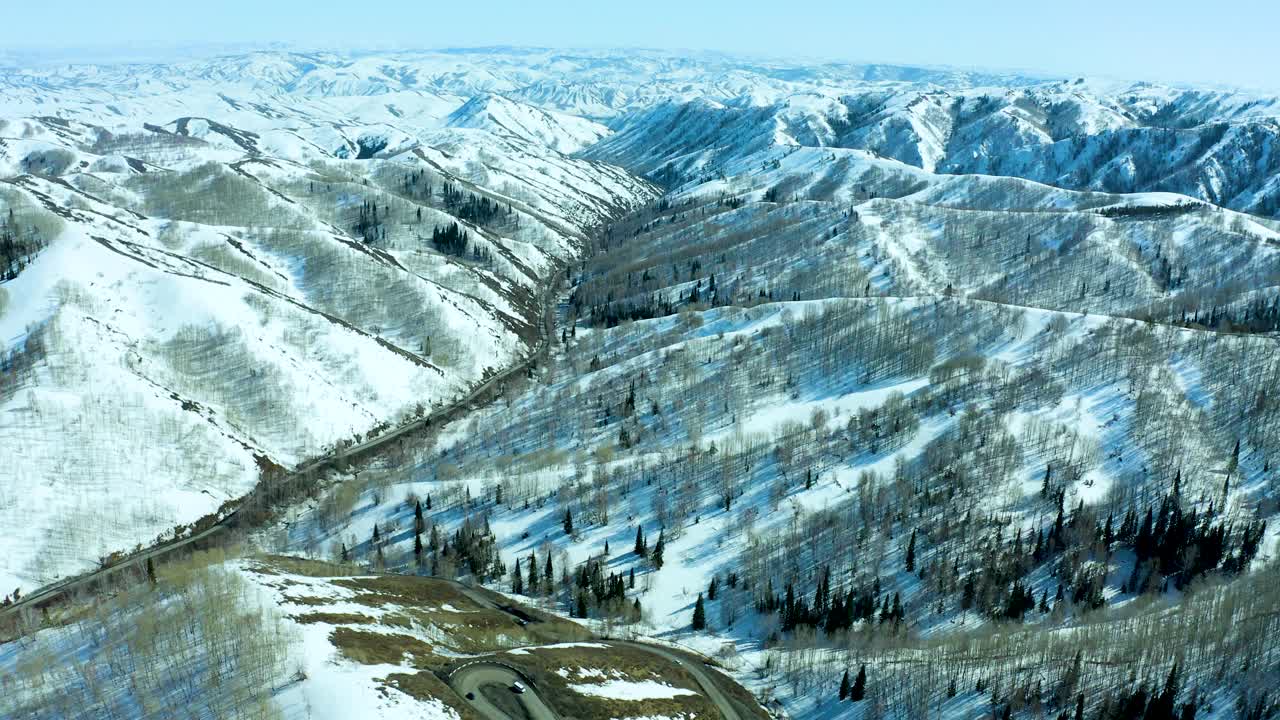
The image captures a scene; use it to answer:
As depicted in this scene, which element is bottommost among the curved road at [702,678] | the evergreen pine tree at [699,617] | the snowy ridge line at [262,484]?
the curved road at [702,678]

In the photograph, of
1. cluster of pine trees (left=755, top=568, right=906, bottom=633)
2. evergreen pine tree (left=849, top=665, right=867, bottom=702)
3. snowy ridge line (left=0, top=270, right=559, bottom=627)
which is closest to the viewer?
evergreen pine tree (left=849, top=665, right=867, bottom=702)

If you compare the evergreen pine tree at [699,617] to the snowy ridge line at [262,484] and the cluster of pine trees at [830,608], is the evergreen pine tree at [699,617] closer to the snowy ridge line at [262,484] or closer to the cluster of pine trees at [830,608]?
the cluster of pine trees at [830,608]

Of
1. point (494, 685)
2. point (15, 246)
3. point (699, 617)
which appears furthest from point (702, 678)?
point (15, 246)

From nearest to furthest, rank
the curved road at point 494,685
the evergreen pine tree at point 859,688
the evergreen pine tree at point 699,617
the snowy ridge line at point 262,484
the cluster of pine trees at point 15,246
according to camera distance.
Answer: the curved road at point 494,685 < the evergreen pine tree at point 859,688 < the evergreen pine tree at point 699,617 < the snowy ridge line at point 262,484 < the cluster of pine trees at point 15,246

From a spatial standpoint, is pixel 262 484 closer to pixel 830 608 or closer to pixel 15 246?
pixel 830 608

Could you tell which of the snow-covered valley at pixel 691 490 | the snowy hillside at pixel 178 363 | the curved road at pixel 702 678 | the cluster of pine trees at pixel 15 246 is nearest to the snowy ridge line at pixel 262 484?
the snowy hillside at pixel 178 363

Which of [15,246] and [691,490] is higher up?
[15,246]

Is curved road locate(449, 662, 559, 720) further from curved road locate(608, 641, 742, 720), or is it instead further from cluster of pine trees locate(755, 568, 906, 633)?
cluster of pine trees locate(755, 568, 906, 633)

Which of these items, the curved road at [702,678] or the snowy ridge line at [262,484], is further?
the snowy ridge line at [262,484]

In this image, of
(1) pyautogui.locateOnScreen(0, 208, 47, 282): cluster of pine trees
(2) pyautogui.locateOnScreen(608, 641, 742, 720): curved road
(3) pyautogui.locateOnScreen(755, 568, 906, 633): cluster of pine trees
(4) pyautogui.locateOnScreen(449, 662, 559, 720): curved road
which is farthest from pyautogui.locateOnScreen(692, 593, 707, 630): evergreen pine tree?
(1) pyautogui.locateOnScreen(0, 208, 47, 282): cluster of pine trees
